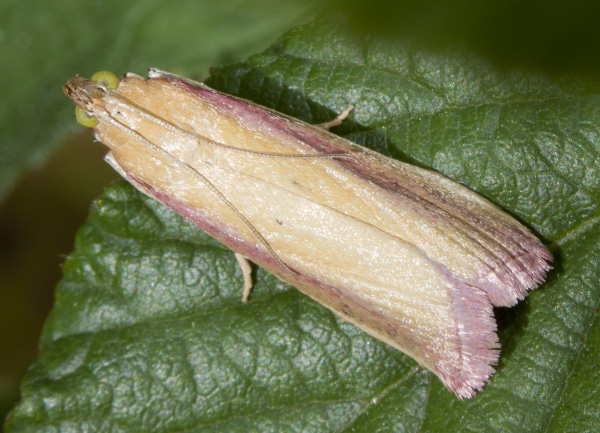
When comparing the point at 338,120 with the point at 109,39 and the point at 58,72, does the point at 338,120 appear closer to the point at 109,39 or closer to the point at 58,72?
the point at 109,39

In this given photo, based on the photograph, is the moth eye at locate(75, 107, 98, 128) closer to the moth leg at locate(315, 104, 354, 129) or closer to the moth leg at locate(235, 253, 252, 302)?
the moth leg at locate(235, 253, 252, 302)

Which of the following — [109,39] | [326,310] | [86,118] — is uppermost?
[109,39]

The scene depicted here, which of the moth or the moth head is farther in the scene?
the moth head

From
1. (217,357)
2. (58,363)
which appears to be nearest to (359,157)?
(217,357)

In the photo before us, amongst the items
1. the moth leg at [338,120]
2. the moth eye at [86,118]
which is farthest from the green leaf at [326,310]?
the moth eye at [86,118]

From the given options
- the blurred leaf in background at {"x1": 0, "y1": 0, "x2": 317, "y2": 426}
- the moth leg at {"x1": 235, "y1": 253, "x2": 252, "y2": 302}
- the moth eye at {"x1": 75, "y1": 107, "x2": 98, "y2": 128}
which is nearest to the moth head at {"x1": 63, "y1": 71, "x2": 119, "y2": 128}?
the moth eye at {"x1": 75, "y1": 107, "x2": 98, "y2": 128}

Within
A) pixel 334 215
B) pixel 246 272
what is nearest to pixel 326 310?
pixel 246 272

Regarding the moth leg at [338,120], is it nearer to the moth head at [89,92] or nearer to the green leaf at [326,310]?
the green leaf at [326,310]
